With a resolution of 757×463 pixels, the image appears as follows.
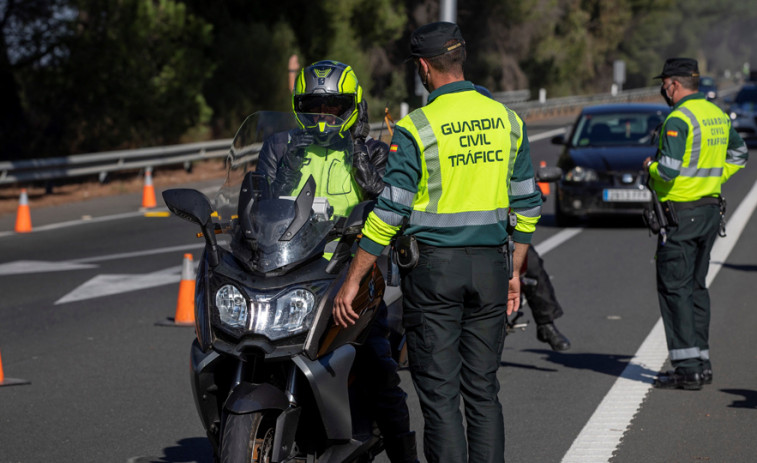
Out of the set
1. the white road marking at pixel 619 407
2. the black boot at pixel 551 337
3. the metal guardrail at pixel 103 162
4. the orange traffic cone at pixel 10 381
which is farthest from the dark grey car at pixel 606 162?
the orange traffic cone at pixel 10 381

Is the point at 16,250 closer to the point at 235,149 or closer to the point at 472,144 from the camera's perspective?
the point at 235,149

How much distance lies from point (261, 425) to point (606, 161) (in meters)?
12.2

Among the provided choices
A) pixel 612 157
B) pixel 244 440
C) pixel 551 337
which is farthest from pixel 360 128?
pixel 612 157

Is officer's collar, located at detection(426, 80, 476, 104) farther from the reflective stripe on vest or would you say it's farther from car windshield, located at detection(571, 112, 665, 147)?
car windshield, located at detection(571, 112, 665, 147)

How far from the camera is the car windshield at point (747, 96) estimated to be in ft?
114

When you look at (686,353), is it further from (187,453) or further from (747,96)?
(747,96)

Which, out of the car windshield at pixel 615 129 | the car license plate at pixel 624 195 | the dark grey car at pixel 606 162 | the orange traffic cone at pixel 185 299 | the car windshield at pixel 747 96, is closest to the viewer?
the orange traffic cone at pixel 185 299

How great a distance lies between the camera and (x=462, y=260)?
470 cm

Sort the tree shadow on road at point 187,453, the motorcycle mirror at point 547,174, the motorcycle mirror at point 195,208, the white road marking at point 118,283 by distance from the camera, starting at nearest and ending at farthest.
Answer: the motorcycle mirror at point 195,208 → the tree shadow on road at point 187,453 → the motorcycle mirror at point 547,174 → the white road marking at point 118,283

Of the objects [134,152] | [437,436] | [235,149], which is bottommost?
[134,152]

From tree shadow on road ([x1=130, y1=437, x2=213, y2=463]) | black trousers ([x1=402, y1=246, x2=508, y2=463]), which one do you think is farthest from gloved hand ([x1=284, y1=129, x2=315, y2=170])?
tree shadow on road ([x1=130, y1=437, x2=213, y2=463])

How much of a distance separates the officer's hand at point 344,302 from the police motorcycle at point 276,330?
0.14 feet

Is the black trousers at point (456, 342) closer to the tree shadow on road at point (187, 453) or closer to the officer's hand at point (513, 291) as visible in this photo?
the officer's hand at point (513, 291)

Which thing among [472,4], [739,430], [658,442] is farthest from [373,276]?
[472,4]
